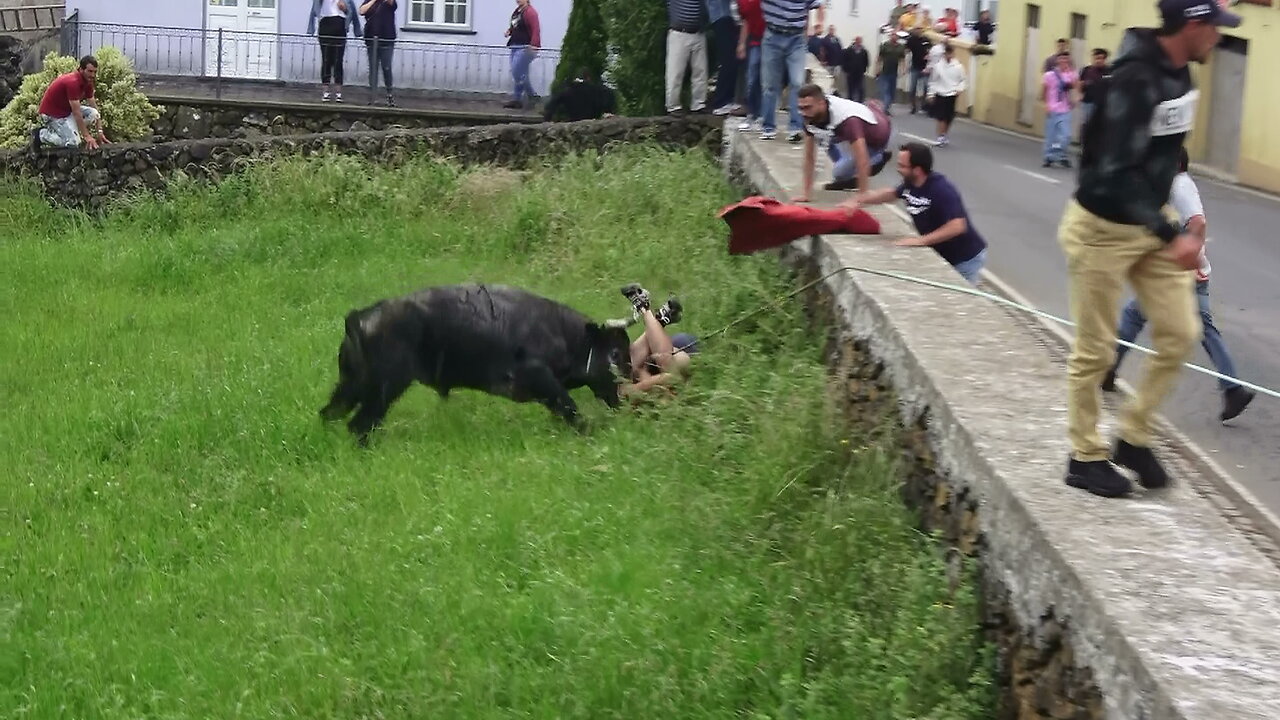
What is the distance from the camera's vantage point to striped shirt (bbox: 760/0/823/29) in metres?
15.0

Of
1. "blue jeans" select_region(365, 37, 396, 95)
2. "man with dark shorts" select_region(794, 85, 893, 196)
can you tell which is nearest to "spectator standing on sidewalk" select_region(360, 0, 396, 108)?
"blue jeans" select_region(365, 37, 396, 95)

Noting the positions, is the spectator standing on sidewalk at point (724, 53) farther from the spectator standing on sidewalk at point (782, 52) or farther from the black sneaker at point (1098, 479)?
the black sneaker at point (1098, 479)

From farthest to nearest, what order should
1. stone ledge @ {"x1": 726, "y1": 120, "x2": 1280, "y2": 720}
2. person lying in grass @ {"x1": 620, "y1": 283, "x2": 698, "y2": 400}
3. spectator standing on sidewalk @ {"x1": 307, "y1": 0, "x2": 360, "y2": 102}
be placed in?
spectator standing on sidewalk @ {"x1": 307, "y1": 0, "x2": 360, "y2": 102}
person lying in grass @ {"x1": 620, "y1": 283, "x2": 698, "y2": 400}
stone ledge @ {"x1": 726, "y1": 120, "x2": 1280, "y2": 720}

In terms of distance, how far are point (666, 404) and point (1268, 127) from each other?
17919 millimetres

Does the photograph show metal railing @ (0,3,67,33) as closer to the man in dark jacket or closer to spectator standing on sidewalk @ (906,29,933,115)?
spectator standing on sidewalk @ (906,29,933,115)

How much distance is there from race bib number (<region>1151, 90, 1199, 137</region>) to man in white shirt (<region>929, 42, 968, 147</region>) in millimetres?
21079

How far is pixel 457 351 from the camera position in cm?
946

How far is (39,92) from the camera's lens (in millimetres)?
22344

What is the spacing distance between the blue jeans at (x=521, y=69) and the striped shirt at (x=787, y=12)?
10.9m

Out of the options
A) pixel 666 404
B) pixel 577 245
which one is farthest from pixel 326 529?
pixel 577 245

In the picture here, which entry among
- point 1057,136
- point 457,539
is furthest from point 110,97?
point 457,539

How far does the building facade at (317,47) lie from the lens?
2742cm

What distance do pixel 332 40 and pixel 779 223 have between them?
17.3 m

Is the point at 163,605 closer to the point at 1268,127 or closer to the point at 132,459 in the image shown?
the point at 132,459
